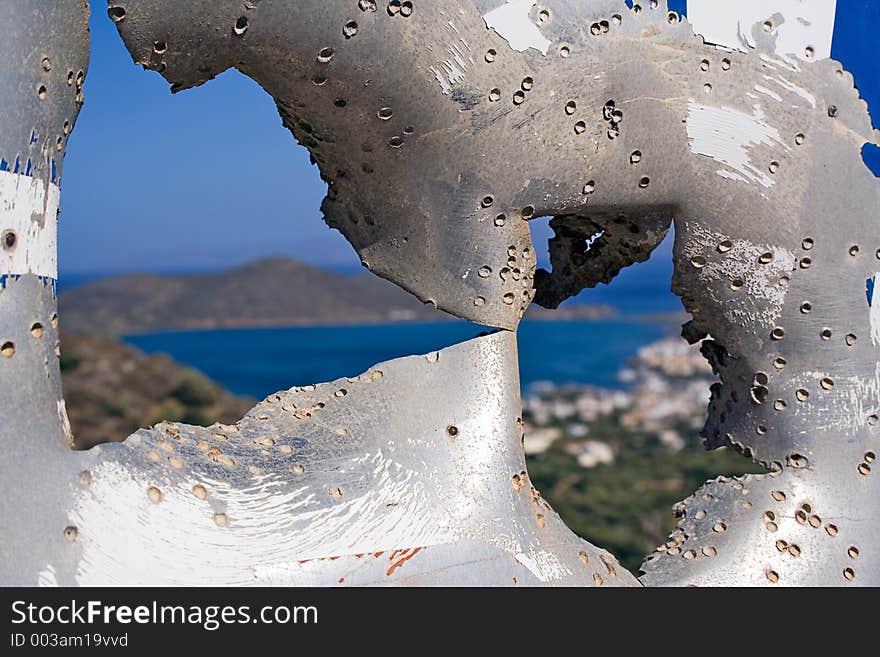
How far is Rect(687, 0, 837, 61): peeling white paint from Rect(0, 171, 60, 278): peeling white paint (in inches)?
31.9

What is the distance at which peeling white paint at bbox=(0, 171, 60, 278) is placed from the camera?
111 centimetres

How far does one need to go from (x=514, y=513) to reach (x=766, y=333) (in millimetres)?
436

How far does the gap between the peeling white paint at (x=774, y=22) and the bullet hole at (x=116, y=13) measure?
0.69 m

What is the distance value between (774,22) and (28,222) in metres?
0.95

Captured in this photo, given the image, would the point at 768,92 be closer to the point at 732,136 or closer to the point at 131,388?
the point at 732,136

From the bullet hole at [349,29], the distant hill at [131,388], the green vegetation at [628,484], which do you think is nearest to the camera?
the bullet hole at [349,29]

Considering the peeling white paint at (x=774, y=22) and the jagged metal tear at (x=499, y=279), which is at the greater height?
the peeling white paint at (x=774, y=22)

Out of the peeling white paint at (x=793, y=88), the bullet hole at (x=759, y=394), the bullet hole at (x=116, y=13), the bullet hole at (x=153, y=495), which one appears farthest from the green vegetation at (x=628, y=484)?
the bullet hole at (x=116, y=13)

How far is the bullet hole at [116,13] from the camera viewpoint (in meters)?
1.16

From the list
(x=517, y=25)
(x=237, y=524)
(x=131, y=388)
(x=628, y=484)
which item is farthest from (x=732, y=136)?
(x=131, y=388)

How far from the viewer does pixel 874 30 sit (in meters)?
1.53

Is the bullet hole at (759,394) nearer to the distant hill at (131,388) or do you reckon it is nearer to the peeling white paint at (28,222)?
the peeling white paint at (28,222)
